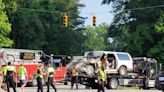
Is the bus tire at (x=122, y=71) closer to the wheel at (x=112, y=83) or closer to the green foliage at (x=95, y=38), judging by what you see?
the wheel at (x=112, y=83)

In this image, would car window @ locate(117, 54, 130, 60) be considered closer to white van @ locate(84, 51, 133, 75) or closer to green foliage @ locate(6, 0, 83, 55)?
white van @ locate(84, 51, 133, 75)

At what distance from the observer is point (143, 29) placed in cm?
6338

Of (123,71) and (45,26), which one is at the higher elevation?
(45,26)

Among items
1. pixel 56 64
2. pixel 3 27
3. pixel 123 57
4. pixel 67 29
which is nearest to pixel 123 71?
pixel 123 57

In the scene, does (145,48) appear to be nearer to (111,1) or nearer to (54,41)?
(111,1)

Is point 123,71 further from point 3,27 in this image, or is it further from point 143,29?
point 3,27

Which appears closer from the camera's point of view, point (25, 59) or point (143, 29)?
point (25, 59)

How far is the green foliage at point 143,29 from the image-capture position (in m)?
62.6

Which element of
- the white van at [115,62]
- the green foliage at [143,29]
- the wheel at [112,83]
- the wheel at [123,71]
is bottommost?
Answer: the wheel at [112,83]

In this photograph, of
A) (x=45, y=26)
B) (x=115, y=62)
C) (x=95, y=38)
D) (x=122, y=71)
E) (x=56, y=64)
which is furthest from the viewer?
(x=95, y=38)

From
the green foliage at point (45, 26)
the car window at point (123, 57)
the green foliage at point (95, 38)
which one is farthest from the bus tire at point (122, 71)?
the green foliage at point (95, 38)

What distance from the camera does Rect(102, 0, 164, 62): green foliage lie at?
2464 inches

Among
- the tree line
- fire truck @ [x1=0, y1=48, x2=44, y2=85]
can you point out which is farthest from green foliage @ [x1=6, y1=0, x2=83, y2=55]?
fire truck @ [x1=0, y1=48, x2=44, y2=85]

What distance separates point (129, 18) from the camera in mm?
69062
